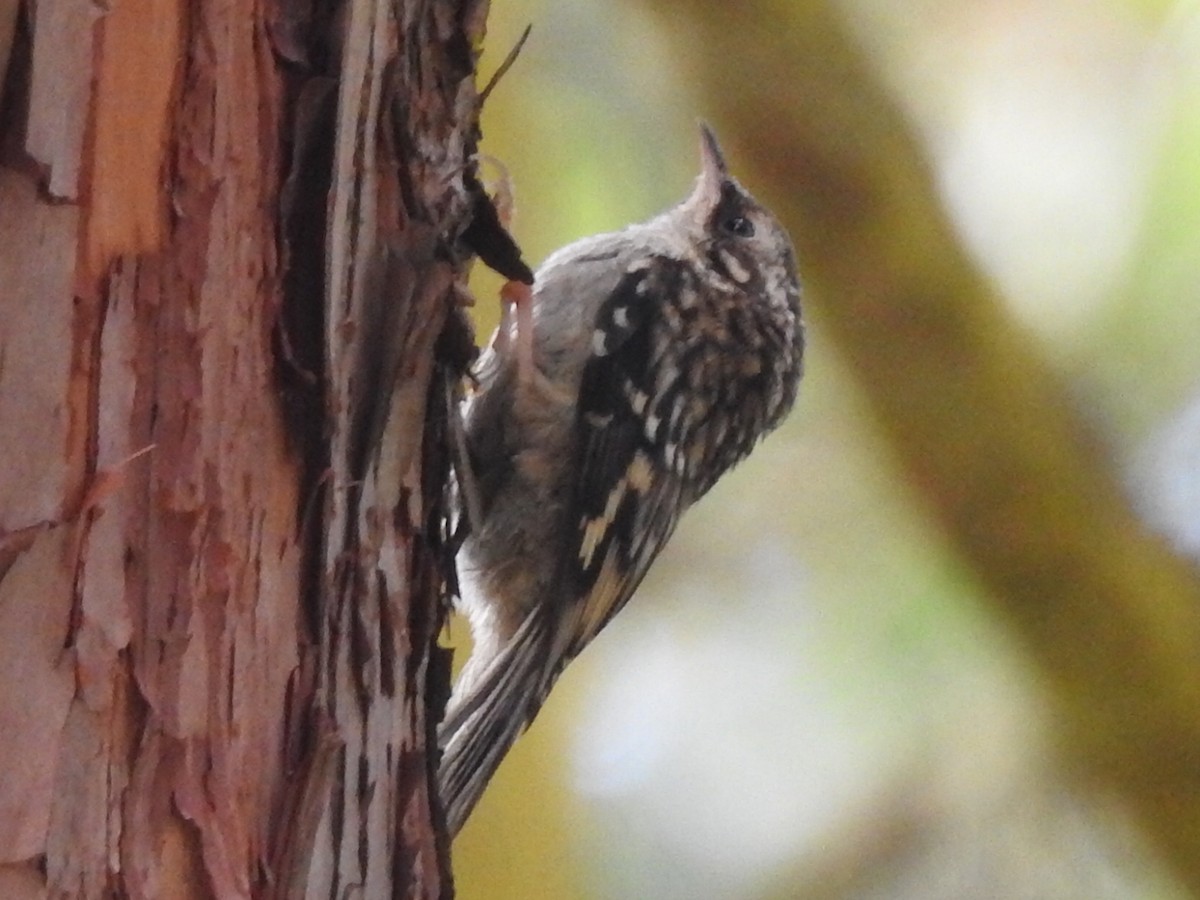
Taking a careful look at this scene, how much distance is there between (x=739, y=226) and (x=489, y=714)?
83cm

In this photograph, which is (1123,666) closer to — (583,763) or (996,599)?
(996,599)

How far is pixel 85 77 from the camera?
0.66m

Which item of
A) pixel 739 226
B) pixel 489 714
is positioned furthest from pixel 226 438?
pixel 739 226

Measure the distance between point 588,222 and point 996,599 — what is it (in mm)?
942

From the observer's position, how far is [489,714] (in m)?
1.33

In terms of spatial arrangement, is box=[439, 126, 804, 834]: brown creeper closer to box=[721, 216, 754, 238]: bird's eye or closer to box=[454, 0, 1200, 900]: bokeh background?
box=[721, 216, 754, 238]: bird's eye

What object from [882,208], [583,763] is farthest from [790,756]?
[882,208]

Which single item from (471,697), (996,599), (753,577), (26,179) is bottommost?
(753,577)

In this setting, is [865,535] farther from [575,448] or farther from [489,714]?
[489,714]

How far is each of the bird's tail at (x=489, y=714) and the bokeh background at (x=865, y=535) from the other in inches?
27.4

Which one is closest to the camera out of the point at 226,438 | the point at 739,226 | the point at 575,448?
the point at 226,438

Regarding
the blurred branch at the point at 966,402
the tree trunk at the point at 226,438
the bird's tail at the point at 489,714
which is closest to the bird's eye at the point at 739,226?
the blurred branch at the point at 966,402

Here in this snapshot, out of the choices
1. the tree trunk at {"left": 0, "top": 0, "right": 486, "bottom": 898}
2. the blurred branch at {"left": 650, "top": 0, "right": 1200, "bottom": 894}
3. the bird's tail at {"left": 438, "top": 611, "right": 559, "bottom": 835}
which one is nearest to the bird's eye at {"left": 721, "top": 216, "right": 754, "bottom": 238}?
the blurred branch at {"left": 650, "top": 0, "right": 1200, "bottom": 894}

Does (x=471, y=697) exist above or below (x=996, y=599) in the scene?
above
